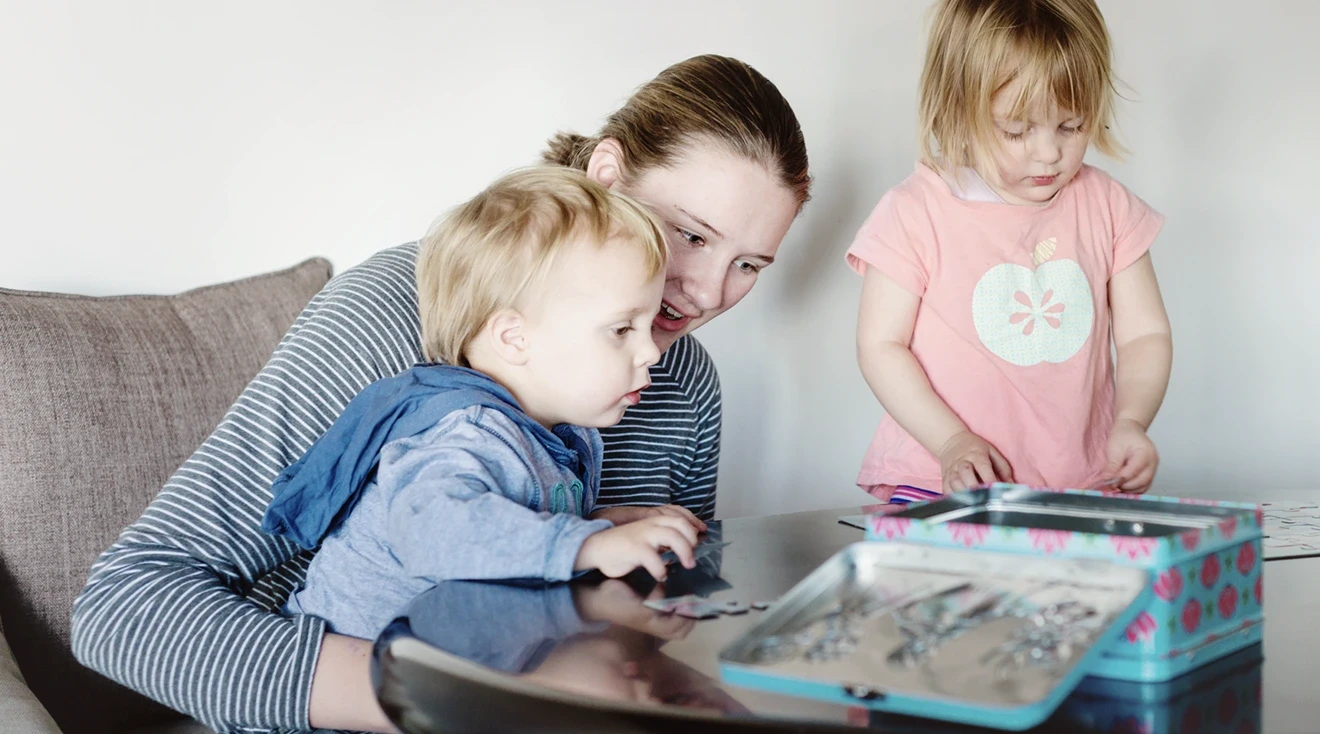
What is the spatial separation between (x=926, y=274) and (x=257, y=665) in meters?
1.24

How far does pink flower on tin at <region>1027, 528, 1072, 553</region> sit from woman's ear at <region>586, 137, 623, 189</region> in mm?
984

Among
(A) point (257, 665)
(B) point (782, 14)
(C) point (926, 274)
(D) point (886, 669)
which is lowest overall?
(A) point (257, 665)

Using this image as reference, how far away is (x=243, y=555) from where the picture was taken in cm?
134

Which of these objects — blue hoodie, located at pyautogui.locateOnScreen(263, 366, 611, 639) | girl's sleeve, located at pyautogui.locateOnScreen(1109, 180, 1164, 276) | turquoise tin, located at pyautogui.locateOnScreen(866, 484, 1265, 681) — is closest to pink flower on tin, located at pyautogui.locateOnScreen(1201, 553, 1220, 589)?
turquoise tin, located at pyautogui.locateOnScreen(866, 484, 1265, 681)

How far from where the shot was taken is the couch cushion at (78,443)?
1.63 meters

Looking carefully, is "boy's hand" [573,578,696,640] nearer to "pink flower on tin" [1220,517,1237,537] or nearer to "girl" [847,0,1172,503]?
"pink flower on tin" [1220,517,1237,537]

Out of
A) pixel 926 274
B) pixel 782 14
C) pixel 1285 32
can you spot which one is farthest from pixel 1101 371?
pixel 1285 32

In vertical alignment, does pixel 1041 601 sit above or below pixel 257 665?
above

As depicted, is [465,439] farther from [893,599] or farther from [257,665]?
[893,599]

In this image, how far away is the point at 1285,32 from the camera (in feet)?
8.89

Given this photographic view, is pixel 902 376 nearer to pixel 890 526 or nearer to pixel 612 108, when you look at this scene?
pixel 612 108

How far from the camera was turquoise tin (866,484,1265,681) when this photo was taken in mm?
775

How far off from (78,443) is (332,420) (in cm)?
49

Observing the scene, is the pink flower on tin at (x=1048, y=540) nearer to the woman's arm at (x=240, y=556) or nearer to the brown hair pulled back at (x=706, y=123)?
the woman's arm at (x=240, y=556)
